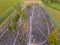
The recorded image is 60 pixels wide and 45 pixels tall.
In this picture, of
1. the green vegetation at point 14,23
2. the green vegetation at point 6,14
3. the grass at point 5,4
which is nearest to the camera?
the green vegetation at point 14,23

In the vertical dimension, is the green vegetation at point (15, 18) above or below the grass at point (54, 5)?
below

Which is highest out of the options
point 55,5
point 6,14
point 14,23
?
point 55,5

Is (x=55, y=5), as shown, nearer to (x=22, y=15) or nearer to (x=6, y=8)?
(x=22, y=15)

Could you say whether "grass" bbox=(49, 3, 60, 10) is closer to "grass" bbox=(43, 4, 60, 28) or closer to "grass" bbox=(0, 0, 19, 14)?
"grass" bbox=(43, 4, 60, 28)

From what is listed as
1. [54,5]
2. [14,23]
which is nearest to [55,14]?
[54,5]

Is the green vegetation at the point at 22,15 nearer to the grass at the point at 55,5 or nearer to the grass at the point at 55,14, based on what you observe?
the grass at the point at 55,14

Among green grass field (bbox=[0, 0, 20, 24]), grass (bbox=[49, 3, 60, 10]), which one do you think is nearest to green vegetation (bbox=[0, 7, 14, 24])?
green grass field (bbox=[0, 0, 20, 24])

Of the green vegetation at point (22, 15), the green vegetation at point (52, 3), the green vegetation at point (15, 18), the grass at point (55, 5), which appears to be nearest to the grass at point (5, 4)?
the green vegetation at point (15, 18)

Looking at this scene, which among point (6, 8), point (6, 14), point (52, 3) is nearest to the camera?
point (6, 14)

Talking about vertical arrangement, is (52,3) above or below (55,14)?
above

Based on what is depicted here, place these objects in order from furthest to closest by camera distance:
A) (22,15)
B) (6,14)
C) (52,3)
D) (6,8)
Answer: (52,3) < (6,8) < (6,14) < (22,15)

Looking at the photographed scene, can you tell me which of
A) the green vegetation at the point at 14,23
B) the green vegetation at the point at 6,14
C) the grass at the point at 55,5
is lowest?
the green vegetation at the point at 14,23
